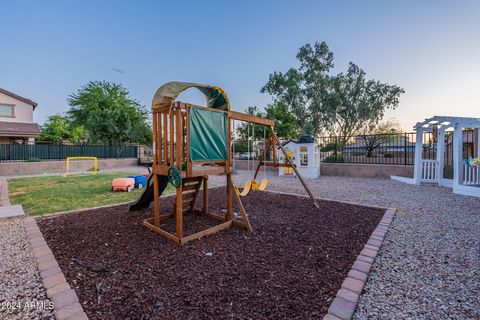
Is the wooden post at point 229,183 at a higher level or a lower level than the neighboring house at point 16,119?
lower

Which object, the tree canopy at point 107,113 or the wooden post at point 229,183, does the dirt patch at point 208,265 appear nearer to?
the wooden post at point 229,183

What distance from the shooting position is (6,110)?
70.7 feet

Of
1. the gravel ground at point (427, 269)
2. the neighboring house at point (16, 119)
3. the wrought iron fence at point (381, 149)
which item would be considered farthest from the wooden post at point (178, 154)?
the neighboring house at point (16, 119)

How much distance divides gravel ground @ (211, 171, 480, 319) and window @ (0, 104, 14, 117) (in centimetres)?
3096

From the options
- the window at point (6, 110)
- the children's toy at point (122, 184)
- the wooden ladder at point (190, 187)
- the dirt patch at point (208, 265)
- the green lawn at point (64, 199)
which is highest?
the window at point (6, 110)

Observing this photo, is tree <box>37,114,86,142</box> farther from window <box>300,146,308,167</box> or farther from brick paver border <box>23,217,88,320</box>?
brick paver border <box>23,217,88,320</box>

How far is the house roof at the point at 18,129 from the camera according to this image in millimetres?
19469

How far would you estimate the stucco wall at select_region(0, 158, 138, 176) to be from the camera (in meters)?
11.5

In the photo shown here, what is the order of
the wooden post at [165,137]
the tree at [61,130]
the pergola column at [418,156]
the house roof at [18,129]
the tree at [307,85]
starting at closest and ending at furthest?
the wooden post at [165,137]
the pergola column at [418,156]
the tree at [307,85]
the house roof at [18,129]
the tree at [61,130]

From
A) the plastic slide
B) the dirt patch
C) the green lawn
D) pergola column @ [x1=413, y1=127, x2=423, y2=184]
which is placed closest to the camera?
the dirt patch

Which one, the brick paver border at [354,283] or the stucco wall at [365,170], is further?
the stucco wall at [365,170]

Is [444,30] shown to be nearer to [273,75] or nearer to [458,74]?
[458,74]

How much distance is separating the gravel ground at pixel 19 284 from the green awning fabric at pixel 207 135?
2014 millimetres

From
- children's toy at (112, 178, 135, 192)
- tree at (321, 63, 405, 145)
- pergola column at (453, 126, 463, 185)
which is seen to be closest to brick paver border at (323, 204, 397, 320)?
pergola column at (453, 126, 463, 185)
